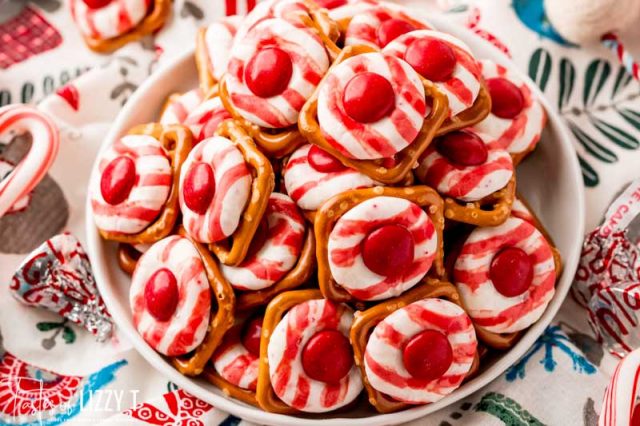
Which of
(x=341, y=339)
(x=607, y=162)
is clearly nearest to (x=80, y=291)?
(x=341, y=339)

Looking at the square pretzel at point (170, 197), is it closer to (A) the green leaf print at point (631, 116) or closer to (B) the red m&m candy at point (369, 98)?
(B) the red m&m candy at point (369, 98)

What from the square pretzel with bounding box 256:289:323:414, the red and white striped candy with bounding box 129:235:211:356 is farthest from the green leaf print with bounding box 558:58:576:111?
the red and white striped candy with bounding box 129:235:211:356

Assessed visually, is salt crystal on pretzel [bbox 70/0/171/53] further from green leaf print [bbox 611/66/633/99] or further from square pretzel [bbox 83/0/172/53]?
green leaf print [bbox 611/66/633/99]

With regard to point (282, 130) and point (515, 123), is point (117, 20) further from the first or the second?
point (515, 123)

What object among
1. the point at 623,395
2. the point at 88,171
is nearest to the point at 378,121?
the point at 623,395

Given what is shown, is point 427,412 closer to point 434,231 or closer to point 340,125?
point 434,231
